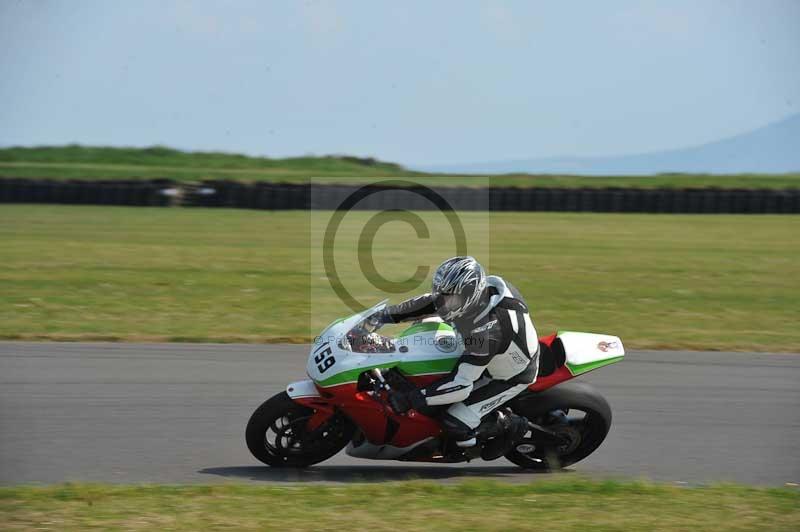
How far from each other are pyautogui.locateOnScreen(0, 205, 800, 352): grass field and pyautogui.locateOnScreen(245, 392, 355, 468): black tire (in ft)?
16.7

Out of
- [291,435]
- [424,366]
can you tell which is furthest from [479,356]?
[291,435]

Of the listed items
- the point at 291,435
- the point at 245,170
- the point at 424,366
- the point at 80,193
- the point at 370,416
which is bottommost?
the point at 291,435

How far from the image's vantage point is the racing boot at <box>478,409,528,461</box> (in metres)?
6.44

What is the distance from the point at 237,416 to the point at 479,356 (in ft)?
8.28

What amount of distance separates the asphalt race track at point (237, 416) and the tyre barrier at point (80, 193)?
76.5 feet

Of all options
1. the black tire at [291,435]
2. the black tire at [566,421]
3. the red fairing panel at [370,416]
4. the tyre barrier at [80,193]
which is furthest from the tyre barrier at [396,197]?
the red fairing panel at [370,416]

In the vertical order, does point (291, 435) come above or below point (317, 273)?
below

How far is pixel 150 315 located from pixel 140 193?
21.2 m

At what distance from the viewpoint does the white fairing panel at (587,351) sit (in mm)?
6590

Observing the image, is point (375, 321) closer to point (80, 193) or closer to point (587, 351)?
point (587, 351)

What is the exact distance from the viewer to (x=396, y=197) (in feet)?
110
